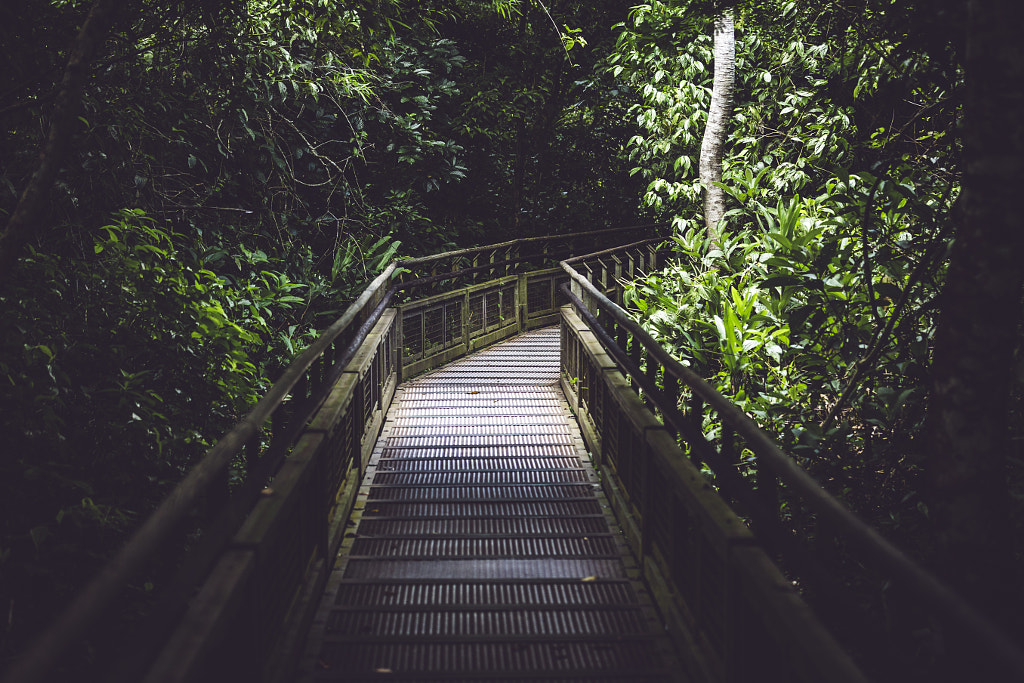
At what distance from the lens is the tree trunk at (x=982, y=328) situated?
110 inches

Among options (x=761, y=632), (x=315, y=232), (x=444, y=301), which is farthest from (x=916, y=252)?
(x=315, y=232)

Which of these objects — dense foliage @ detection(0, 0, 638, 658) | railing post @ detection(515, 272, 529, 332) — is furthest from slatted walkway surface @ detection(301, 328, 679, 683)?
railing post @ detection(515, 272, 529, 332)

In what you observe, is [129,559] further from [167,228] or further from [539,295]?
[539,295]

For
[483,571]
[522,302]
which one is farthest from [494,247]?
[483,571]

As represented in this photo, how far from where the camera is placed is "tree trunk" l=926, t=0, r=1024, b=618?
2.79 meters

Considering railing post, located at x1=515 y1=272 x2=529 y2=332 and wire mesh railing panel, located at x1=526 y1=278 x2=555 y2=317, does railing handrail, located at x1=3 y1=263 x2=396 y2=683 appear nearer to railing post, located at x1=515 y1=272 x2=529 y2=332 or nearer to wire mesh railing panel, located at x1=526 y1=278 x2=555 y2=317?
railing post, located at x1=515 y1=272 x2=529 y2=332

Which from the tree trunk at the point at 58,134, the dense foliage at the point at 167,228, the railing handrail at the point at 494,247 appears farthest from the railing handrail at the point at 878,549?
the railing handrail at the point at 494,247

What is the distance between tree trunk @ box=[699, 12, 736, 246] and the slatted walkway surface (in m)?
4.92

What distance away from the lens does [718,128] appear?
10.9 metres

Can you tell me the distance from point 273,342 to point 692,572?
5351mm

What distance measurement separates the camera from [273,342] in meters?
7.70

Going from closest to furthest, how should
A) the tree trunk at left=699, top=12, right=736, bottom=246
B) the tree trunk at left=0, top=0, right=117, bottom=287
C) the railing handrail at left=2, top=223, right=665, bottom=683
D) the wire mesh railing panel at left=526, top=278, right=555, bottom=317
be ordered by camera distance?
1. the railing handrail at left=2, top=223, right=665, bottom=683
2. the tree trunk at left=0, top=0, right=117, bottom=287
3. the tree trunk at left=699, top=12, right=736, bottom=246
4. the wire mesh railing panel at left=526, top=278, right=555, bottom=317

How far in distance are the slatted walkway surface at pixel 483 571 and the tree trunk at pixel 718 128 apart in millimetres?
4922

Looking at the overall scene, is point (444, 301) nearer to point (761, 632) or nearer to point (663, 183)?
point (663, 183)
